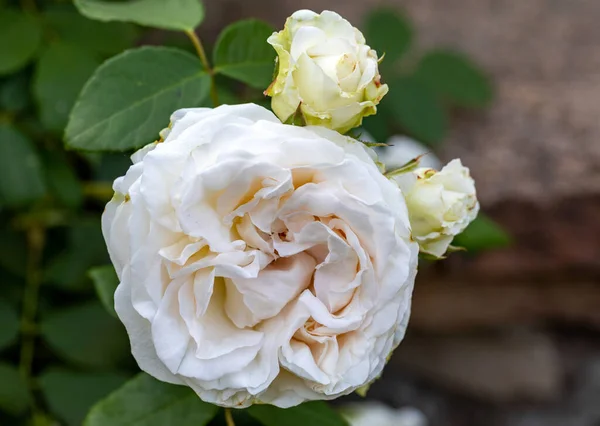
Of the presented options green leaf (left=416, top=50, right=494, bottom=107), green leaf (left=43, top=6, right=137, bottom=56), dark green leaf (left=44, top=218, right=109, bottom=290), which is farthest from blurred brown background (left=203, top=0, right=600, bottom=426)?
dark green leaf (left=44, top=218, right=109, bottom=290)

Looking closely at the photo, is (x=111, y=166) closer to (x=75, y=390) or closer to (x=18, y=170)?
(x=18, y=170)

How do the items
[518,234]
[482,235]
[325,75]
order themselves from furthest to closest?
[518,234], [482,235], [325,75]

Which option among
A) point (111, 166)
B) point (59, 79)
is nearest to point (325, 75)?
point (59, 79)

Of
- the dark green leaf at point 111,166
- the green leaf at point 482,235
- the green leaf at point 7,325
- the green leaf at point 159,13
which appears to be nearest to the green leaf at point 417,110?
the green leaf at point 482,235

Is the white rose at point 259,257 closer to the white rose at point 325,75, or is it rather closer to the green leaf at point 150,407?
the white rose at point 325,75

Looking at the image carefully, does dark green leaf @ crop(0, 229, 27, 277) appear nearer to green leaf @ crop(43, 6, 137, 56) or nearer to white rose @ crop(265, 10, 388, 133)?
green leaf @ crop(43, 6, 137, 56)

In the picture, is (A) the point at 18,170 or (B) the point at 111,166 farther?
(B) the point at 111,166

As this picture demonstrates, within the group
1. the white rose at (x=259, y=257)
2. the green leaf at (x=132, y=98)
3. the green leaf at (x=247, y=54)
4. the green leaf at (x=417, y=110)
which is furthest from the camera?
Answer: the green leaf at (x=417, y=110)

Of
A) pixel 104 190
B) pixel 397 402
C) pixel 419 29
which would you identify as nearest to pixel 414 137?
pixel 419 29
